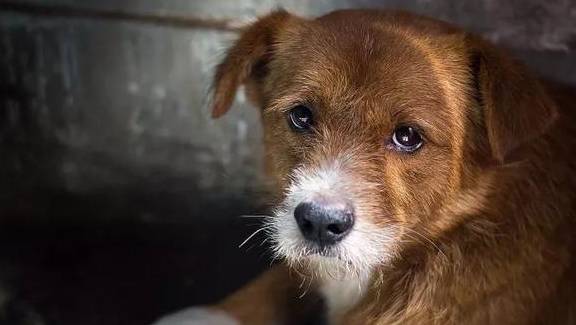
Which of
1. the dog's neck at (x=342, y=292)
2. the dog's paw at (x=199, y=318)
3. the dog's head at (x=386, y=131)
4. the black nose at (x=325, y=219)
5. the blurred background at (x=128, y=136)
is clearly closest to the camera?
the black nose at (x=325, y=219)

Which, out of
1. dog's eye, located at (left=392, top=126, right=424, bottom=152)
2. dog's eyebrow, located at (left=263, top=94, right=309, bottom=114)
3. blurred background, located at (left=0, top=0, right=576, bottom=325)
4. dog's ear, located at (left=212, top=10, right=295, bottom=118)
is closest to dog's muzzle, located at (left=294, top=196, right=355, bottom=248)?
dog's eye, located at (left=392, top=126, right=424, bottom=152)

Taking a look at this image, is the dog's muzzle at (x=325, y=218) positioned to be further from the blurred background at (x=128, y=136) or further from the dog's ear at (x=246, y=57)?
the blurred background at (x=128, y=136)

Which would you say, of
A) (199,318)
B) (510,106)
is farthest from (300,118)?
(199,318)

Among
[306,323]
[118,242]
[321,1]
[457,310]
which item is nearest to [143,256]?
[118,242]

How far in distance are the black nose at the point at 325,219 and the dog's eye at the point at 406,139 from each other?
0.93 feet

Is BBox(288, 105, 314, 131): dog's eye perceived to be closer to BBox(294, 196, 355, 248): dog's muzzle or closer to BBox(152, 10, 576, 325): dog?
BBox(152, 10, 576, 325): dog

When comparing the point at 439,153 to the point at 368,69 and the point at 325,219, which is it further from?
the point at 325,219

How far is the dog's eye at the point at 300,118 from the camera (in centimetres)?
310

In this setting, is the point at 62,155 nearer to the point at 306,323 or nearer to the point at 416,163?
the point at 306,323

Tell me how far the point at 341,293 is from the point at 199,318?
19.6 inches

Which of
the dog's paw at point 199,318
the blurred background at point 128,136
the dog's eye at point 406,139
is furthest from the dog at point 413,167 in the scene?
the blurred background at point 128,136

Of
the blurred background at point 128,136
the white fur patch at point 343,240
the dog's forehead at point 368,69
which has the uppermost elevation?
the dog's forehead at point 368,69

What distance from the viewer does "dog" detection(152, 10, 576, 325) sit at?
294 cm

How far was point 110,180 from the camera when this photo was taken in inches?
179
